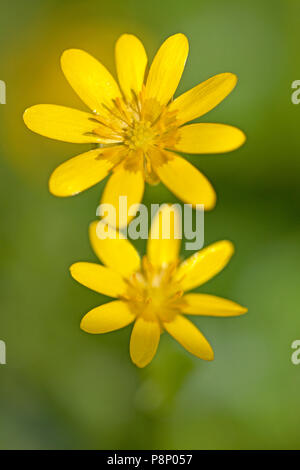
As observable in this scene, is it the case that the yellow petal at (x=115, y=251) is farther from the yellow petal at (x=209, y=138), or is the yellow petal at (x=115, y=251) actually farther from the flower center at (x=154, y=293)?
the yellow petal at (x=209, y=138)

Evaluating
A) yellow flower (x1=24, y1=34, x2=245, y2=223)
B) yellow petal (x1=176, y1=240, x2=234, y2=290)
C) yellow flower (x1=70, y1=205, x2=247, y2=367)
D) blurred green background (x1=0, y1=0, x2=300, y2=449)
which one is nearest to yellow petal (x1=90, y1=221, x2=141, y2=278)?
yellow flower (x1=70, y1=205, x2=247, y2=367)

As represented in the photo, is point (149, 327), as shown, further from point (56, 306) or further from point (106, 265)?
point (56, 306)

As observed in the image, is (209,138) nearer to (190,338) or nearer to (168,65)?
(168,65)

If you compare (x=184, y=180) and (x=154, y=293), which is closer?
(x=184, y=180)

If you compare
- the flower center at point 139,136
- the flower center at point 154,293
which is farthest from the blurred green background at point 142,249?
A: the flower center at point 139,136

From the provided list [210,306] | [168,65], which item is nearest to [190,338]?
[210,306]
